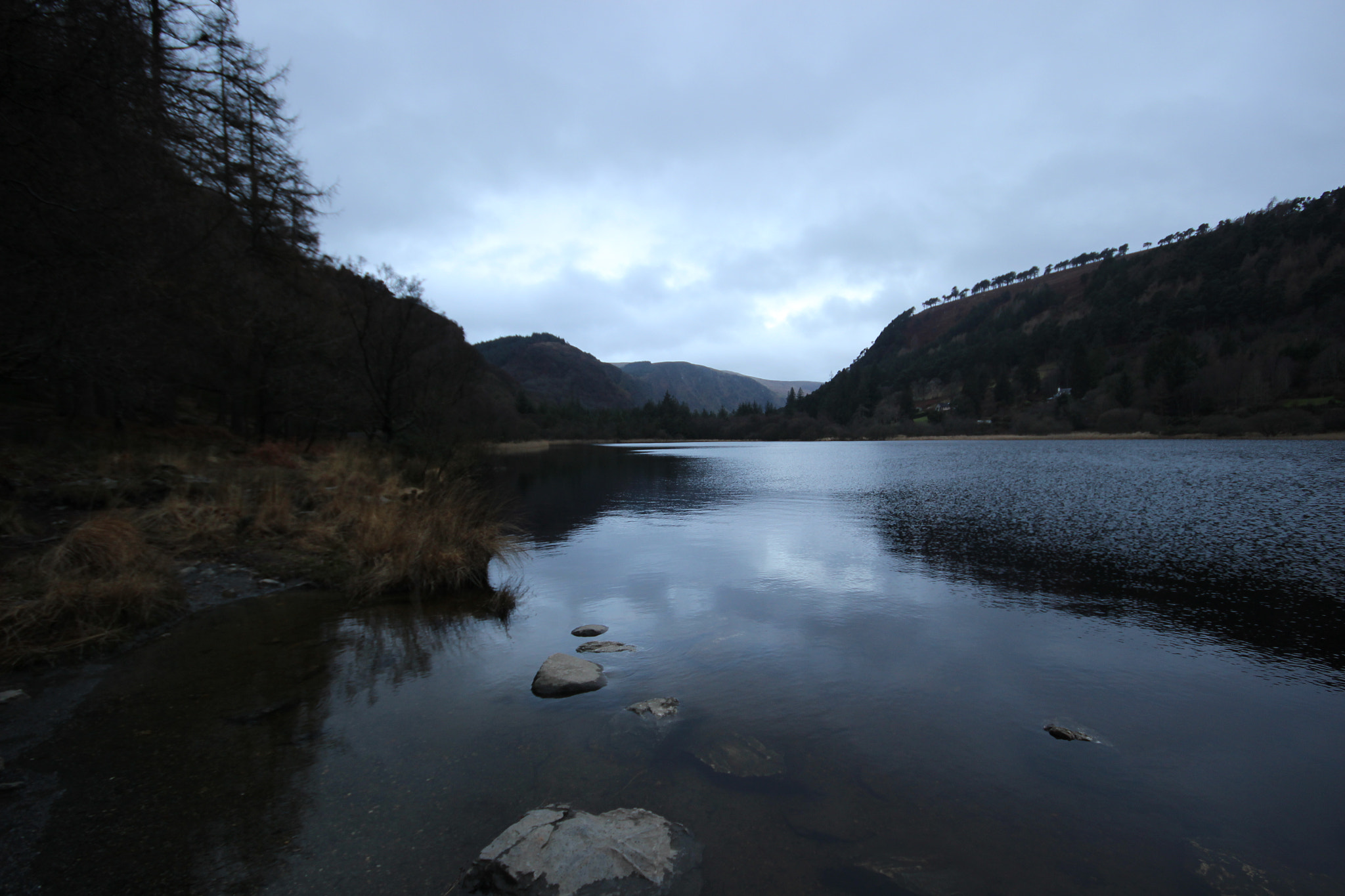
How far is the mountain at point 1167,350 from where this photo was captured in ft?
287

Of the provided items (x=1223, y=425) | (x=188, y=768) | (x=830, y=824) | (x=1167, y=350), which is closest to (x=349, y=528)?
(x=188, y=768)

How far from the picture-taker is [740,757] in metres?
5.34

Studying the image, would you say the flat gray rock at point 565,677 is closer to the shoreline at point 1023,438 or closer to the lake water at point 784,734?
the lake water at point 784,734

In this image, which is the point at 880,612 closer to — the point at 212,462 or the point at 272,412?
the point at 212,462

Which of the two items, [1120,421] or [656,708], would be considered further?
[1120,421]

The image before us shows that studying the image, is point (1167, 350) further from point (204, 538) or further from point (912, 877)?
point (204, 538)

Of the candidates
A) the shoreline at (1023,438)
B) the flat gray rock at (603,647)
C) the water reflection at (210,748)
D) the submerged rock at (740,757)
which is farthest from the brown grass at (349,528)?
the shoreline at (1023,438)

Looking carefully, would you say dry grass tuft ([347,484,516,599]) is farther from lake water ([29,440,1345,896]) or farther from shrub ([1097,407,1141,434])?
shrub ([1097,407,1141,434])

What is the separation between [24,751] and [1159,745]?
10191 mm

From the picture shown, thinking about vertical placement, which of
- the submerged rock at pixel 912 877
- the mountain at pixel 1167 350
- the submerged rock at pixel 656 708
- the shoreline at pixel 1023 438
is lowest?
the submerged rock at pixel 912 877

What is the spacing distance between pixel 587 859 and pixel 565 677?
3316 millimetres

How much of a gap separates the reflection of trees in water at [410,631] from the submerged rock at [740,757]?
381 centimetres

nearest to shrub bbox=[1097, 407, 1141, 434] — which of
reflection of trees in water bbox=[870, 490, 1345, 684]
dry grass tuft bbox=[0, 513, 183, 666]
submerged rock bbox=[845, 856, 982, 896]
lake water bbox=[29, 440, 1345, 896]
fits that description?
reflection of trees in water bbox=[870, 490, 1345, 684]

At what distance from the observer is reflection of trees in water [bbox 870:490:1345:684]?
29.6ft
